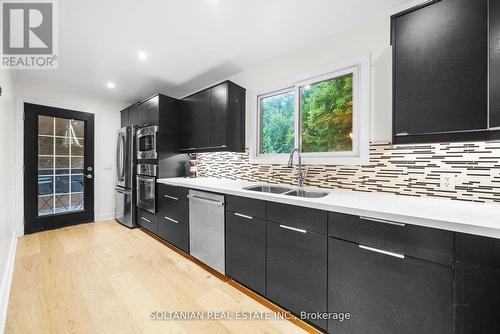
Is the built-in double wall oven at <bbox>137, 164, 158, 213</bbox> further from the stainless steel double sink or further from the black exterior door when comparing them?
the stainless steel double sink

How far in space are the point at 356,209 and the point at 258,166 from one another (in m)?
1.56

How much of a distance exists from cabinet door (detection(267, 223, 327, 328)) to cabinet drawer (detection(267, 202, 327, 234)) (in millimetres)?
42

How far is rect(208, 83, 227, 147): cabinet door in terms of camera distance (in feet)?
8.36

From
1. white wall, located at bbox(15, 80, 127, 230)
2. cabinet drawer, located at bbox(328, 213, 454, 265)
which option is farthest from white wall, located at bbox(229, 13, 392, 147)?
white wall, located at bbox(15, 80, 127, 230)

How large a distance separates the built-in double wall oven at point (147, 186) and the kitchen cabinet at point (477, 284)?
3.13 meters

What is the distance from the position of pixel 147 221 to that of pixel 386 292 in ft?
10.4

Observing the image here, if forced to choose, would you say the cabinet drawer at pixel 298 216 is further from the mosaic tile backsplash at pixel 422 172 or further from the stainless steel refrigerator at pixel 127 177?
the stainless steel refrigerator at pixel 127 177

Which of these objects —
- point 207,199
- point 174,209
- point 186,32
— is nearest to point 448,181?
point 207,199

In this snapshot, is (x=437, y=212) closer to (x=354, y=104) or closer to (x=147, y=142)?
(x=354, y=104)

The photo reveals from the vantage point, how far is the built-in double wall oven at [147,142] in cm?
302

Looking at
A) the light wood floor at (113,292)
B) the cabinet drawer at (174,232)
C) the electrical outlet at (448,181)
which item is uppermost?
the electrical outlet at (448,181)

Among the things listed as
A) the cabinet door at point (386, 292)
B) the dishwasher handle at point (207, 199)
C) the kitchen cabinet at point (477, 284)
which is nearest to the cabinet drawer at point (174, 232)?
the dishwasher handle at point (207, 199)

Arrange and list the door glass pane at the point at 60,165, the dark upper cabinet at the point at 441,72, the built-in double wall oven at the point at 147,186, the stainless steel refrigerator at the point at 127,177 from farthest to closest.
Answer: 1. the stainless steel refrigerator at the point at 127,177
2. the door glass pane at the point at 60,165
3. the built-in double wall oven at the point at 147,186
4. the dark upper cabinet at the point at 441,72

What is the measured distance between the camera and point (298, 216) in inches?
56.9
